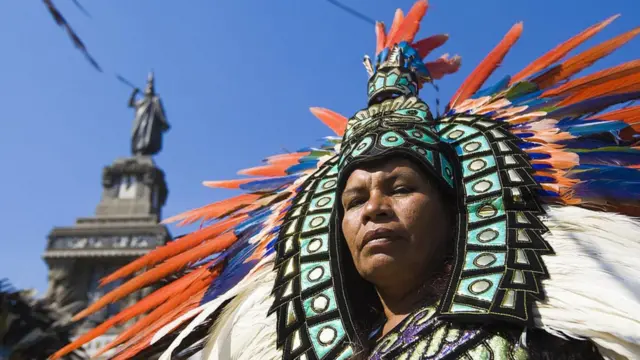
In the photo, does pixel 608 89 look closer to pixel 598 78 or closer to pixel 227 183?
pixel 598 78

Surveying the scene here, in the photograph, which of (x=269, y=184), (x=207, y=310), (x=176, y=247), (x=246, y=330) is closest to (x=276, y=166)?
(x=269, y=184)

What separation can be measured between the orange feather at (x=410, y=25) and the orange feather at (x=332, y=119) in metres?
0.64

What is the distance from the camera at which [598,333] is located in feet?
7.67

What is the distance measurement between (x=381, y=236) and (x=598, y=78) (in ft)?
4.82

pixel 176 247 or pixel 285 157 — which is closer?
pixel 176 247

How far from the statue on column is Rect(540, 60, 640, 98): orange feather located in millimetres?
31175

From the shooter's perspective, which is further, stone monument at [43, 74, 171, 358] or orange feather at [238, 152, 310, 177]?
stone monument at [43, 74, 171, 358]

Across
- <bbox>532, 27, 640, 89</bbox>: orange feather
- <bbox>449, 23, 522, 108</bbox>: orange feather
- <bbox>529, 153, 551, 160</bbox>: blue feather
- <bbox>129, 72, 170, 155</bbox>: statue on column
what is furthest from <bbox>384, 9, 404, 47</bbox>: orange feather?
<bbox>129, 72, 170, 155</bbox>: statue on column

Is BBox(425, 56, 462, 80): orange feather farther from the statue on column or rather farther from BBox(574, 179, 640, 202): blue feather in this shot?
the statue on column

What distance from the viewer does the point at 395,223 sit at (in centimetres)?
295

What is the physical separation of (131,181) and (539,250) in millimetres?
29414

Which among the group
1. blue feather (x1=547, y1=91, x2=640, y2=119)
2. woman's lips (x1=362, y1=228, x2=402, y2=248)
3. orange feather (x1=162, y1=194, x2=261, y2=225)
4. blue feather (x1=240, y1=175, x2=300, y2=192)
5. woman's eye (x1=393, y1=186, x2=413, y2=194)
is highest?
blue feather (x1=547, y1=91, x2=640, y2=119)

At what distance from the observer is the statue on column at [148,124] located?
3344 cm

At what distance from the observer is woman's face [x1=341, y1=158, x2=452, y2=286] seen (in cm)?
294
